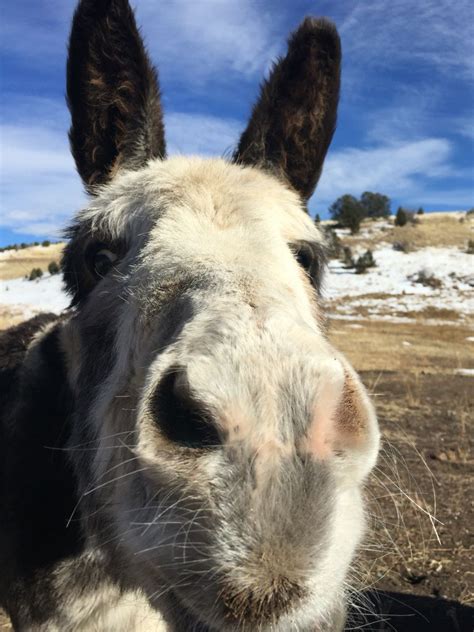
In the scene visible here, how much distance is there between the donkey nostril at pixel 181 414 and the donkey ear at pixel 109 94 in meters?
2.42

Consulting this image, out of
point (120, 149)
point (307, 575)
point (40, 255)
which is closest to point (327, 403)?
point (307, 575)

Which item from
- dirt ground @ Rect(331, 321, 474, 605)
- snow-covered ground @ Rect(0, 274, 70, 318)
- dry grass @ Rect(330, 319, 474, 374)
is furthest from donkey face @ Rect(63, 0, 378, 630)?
snow-covered ground @ Rect(0, 274, 70, 318)

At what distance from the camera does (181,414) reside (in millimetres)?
1567

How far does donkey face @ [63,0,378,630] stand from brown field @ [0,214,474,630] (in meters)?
0.67

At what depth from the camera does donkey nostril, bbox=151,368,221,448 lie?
150 centimetres

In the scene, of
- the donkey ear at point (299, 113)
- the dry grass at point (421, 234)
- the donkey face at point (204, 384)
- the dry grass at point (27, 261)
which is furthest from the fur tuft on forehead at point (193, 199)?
the dry grass at point (421, 234)

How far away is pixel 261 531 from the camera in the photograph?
4.74 feet

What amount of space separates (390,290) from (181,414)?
106ft

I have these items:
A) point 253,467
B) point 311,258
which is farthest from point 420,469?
point 253,467

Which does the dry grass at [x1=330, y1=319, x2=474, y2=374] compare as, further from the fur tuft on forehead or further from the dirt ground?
the fur tuft on forehead

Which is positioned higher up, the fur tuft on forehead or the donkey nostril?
the fur tuft on forehead

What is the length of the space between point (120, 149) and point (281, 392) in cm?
275

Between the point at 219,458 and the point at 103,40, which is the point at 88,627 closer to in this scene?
the point at 219,458

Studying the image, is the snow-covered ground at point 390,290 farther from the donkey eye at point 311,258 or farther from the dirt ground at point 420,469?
the donkey eye at point 311,258
